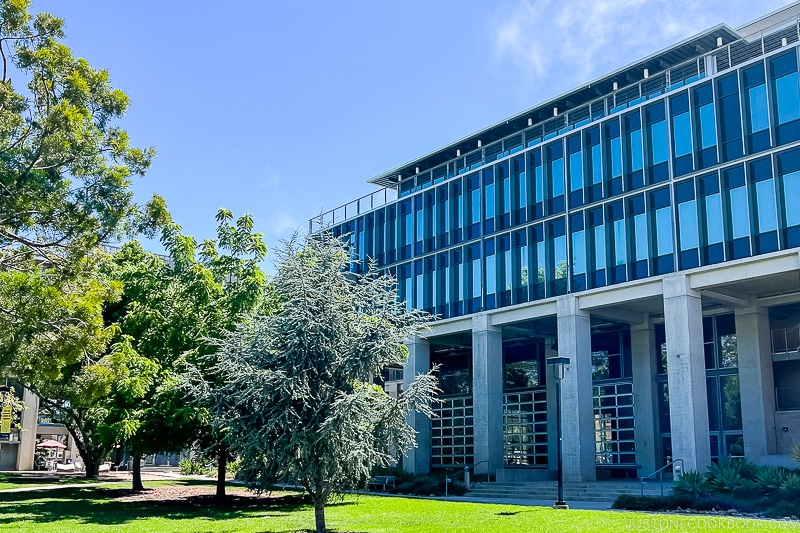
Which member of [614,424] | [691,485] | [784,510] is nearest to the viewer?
[784,510]

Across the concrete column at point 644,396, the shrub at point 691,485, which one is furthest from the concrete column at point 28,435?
the shrub at point 691,485

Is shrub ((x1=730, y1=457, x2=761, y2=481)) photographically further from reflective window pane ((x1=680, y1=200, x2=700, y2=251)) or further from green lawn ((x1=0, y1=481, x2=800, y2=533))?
reflective window pane ((x1=680, y1=200, x2=700, y2=251))

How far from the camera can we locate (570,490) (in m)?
28.8

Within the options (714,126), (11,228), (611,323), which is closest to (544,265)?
(611,323)

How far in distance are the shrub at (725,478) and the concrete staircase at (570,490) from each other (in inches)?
85.2

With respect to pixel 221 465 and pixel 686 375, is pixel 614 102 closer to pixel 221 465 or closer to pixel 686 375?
pixel 686 375

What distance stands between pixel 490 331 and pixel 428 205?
8.66 metres

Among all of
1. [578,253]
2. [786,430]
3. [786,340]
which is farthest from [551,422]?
[786,340]

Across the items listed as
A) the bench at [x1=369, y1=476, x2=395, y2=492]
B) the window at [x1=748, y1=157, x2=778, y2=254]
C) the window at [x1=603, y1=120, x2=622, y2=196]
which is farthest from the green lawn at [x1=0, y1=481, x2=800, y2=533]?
the window at [x1=603, y1=120, x2=622, y2=196]

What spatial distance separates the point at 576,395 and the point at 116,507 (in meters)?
18.6

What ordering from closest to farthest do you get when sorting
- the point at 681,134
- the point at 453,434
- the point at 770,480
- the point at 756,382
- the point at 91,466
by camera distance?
the point at 770,480 < the point at 681,134 < the point at 756,382 < the point at 91,466 < the point at 453,434

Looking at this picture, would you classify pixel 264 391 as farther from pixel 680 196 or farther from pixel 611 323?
pixel 611 323

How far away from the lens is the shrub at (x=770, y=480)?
2147cm

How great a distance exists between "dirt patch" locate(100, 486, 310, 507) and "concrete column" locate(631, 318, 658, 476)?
16167 mm
